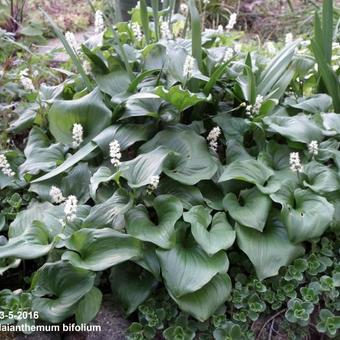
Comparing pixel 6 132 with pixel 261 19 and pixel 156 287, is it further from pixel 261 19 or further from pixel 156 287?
pixel 261 19

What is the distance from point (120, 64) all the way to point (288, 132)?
1.15 m

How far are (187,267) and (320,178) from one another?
32.4 inches

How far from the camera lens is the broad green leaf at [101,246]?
189 centimetres

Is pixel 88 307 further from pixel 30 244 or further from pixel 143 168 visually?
pixel 143 168

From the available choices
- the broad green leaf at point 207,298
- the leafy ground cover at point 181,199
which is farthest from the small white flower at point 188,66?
the broad green leaf at point 207,298

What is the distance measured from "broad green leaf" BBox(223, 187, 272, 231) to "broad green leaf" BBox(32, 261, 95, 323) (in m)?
0.69

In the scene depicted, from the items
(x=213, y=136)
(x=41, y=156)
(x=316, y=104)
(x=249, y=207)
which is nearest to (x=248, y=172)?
(x=249, y=207)

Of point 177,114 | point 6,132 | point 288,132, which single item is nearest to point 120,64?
point 177,114

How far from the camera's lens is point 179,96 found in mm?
2367

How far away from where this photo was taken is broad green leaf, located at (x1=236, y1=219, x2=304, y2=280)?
2031 mm

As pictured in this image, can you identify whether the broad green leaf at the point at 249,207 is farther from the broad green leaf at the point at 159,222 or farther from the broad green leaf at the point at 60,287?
the broad green leaf at the point at 60,287

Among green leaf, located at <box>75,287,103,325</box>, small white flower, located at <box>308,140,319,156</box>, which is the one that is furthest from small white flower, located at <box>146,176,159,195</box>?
small white flower, located at <box>308,140,319,156</box>

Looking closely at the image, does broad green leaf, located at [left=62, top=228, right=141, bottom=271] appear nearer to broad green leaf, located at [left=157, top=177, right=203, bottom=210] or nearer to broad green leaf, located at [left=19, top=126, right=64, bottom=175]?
broad green leaf, located at [left=157, top=177, right=203, bottom=210]

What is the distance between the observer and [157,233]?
78.7 inches
